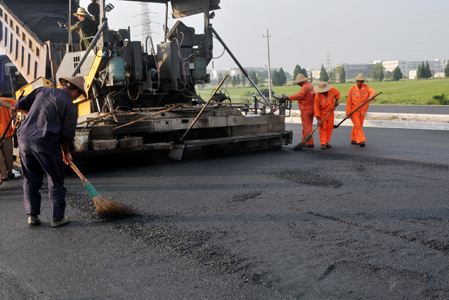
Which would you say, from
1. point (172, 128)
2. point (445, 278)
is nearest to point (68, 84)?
point (172, 128)

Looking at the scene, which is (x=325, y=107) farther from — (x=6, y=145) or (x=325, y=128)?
(x=6, y=145)

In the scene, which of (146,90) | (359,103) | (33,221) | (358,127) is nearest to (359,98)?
(359,103)

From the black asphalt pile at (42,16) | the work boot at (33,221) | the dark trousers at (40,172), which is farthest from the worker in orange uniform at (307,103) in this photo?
the work boot at (33,221)

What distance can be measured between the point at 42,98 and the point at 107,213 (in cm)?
119

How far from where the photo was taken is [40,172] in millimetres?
4160

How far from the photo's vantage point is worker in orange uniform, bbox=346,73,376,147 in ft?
29.0

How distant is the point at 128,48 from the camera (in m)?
7.13

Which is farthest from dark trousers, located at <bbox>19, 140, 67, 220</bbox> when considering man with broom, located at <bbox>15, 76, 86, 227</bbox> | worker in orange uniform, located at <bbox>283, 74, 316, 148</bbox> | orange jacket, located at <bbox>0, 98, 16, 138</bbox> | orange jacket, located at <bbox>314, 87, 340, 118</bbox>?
orange jacket, located at <bbox>314, 87, 340, 118</bbox>

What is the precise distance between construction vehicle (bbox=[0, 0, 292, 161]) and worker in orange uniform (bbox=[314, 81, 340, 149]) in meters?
0.72

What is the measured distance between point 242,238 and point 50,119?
77.9 inches

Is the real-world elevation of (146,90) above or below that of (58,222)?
above

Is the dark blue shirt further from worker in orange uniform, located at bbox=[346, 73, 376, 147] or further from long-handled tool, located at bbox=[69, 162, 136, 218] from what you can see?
worker in orange uniform, located at bbox=[346, 73, 376, 147]

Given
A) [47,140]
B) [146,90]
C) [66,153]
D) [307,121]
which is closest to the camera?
[47,140]

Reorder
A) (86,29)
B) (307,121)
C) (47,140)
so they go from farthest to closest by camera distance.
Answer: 1. (307,121)
2. (86,29)
3. (47,140)
